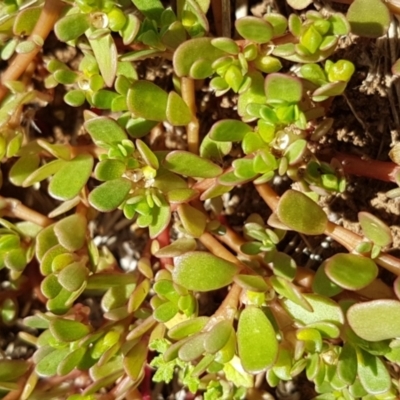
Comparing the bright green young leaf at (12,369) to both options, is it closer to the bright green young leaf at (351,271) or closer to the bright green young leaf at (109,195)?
the bright green young leaf at (109,195)

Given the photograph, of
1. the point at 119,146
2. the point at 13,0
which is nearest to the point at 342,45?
the point at 119,146

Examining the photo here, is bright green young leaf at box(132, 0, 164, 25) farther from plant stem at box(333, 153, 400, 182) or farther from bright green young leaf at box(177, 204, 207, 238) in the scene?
plant stem at box(333, 153, 400, 182)

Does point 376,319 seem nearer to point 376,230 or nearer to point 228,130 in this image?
point 376,230

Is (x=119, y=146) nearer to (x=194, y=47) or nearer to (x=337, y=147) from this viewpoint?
(x=194, y=47)

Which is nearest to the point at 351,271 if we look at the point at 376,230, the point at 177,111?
the point at 376,230

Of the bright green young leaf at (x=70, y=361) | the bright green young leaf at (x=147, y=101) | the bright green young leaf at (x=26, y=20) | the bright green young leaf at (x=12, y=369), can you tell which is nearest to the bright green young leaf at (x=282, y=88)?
the bright green young leaf at (x=147, y=101)
